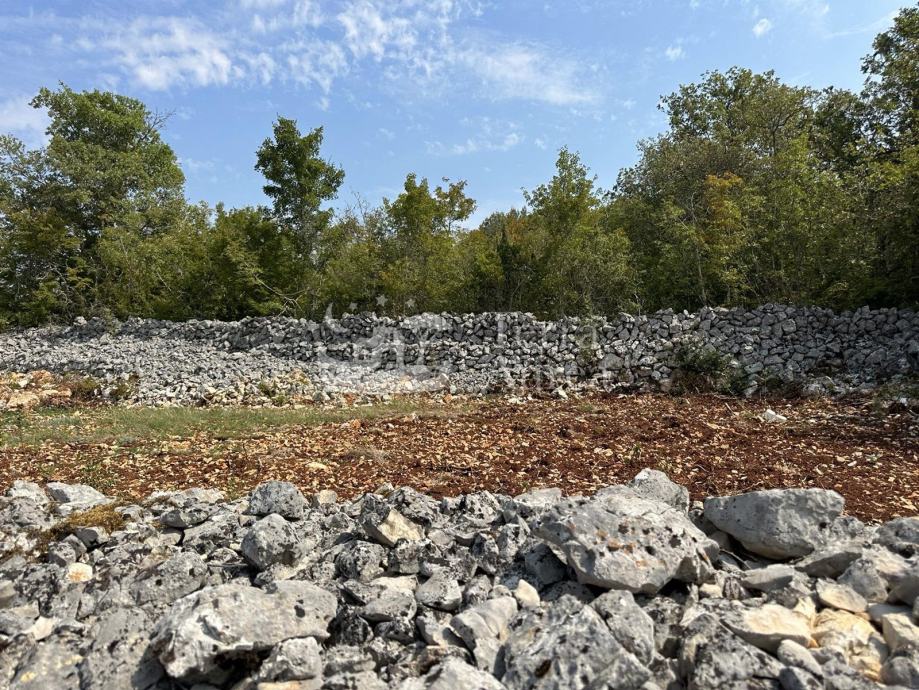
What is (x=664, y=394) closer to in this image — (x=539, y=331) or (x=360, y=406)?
(x=539, y=331)

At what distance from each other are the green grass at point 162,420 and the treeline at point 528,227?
736 cm

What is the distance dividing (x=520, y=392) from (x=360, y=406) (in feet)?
11.3

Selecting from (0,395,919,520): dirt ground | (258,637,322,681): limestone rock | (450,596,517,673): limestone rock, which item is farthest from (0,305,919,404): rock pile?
(258,637,322,681): limestone rock

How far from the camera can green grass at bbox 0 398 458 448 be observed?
8.55 meters

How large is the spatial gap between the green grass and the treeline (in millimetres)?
7356

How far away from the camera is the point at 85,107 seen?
84.1ft

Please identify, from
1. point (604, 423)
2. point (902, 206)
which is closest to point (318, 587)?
point (604, 423)

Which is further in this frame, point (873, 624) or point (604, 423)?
point (604, 423)

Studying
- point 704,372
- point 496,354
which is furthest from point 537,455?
point 496,354

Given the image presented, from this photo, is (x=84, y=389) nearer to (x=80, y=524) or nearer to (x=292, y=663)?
(x=80, y=524)

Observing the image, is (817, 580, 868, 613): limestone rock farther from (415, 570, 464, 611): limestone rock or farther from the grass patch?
the grass patch

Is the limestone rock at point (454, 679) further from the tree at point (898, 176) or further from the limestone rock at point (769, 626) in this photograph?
the tree at point (898, 176)

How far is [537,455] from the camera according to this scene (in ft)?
22.5

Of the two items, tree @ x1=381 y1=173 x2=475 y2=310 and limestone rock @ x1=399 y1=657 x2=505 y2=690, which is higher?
tree @ x1=381 y1=173 x2=475 y2=310
